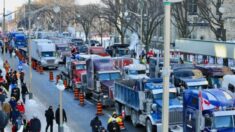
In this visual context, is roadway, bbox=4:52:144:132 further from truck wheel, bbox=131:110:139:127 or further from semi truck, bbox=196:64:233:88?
semi truck, bbox=196:64:233:88

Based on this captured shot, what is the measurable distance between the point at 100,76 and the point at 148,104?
9.30m

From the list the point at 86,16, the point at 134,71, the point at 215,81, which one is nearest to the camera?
the point at 215,81

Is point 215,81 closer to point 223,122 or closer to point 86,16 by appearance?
→ point 223,122

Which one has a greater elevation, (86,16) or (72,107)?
(86,16)

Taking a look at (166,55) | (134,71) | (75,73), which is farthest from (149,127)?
(75,73)

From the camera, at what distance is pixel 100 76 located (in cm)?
3169

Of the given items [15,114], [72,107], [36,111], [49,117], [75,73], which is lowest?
[72,107]

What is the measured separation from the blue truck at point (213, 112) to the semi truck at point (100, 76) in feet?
40.9

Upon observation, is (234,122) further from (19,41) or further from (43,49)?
(19,41)

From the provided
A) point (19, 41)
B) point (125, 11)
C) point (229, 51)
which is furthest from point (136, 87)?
point (19, 41)

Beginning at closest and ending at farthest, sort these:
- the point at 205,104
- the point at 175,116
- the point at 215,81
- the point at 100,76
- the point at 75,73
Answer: the point at 205,104 < the point at 175,116 < the point at 215,81 < the point at 100,76 < the point at 75,73

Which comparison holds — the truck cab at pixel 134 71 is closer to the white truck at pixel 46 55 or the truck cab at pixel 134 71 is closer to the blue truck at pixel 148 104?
the blue truck at pixel 148 104

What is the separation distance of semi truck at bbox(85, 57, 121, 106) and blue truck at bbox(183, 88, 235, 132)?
12.5 metres

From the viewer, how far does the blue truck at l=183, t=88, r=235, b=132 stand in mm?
17703
